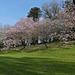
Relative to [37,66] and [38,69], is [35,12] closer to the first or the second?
[37,66]

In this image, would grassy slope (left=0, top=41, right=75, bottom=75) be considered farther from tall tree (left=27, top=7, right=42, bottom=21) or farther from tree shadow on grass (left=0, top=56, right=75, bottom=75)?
tall tree (left=27, top=7, right=42, bottom=21)

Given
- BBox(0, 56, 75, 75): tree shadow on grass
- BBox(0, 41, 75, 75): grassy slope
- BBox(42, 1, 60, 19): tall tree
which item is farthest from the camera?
BBox(42, 1, 60, 19): tall tree

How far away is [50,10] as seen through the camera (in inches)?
1914

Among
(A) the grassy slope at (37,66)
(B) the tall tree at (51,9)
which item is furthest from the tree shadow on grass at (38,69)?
(B) the tall tree at (51,9)

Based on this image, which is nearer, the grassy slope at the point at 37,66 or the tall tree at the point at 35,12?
the grassy slope at the point at 37,66

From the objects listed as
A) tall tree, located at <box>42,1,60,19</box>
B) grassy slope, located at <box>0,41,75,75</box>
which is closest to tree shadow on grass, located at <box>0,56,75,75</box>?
grassy slope, located at <box>0,41,75,75</box>

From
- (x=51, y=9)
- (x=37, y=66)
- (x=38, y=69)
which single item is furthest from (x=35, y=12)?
(x=38, y=69)

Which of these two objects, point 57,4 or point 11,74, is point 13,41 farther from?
point 11,74

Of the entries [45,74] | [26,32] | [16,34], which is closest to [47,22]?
[26,32]

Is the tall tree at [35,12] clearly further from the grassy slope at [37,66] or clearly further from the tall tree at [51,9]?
the grassy slope at [37,66]

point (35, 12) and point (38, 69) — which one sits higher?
point (35, 12)

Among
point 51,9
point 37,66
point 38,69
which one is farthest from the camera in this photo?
point 51,9

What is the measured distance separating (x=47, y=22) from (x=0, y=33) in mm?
16839

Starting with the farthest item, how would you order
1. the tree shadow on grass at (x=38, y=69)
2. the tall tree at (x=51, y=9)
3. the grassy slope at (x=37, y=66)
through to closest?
1. the tall tree at (x=51, y=9)
2. the grassy slope at (x=37, y=66)
3. the tree shadow on grass at (x=38, y=69)
